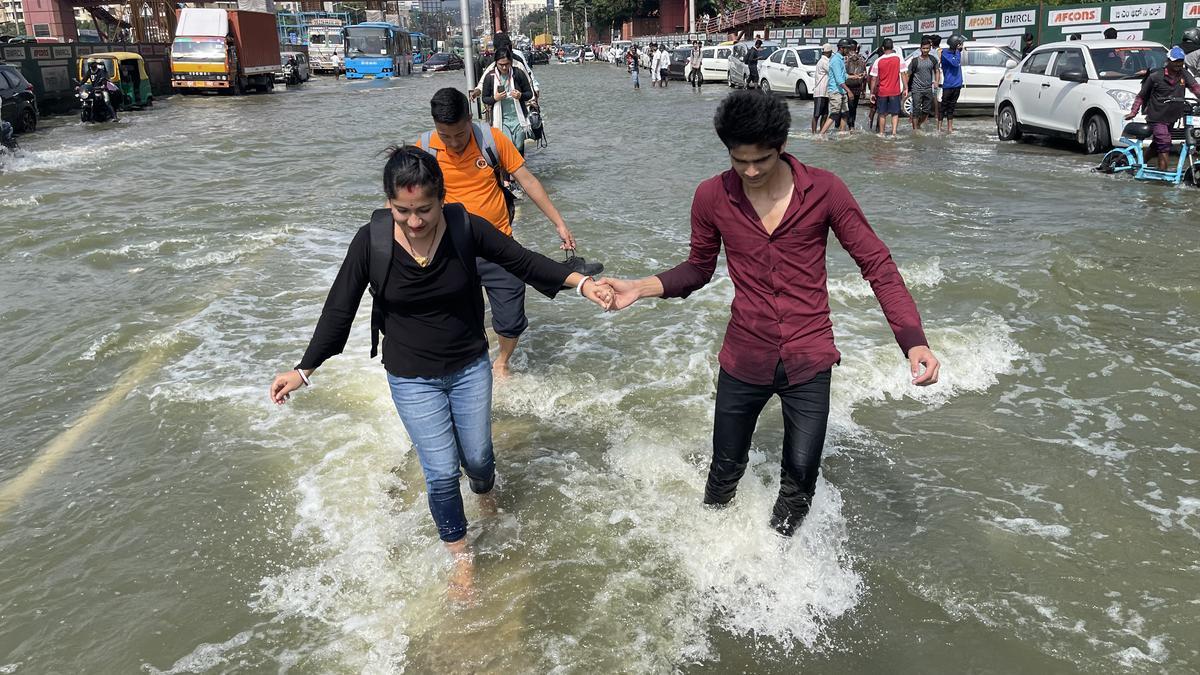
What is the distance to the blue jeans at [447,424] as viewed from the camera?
3264 millimetres

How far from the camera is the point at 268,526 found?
13.5 ft

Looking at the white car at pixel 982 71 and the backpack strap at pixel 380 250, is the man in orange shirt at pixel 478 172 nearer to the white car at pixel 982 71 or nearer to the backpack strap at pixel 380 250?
the backpack strap at pixel 380 250

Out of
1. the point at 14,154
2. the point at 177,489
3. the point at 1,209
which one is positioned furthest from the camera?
the point at 14,154

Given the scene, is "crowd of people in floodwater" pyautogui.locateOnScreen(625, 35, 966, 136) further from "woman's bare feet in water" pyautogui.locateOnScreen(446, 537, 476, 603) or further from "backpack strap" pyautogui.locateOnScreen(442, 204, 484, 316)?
"woman's bare feet in water" pyautogui.locateOnScreen(446, 537, 476, 603)

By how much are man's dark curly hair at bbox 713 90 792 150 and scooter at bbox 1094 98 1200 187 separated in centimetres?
1034

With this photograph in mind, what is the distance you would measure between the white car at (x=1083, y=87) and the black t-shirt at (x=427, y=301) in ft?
40.3

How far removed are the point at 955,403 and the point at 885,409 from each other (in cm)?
45

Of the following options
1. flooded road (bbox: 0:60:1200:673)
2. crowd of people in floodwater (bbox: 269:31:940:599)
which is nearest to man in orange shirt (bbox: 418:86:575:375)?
flooded road (bbox: 0:60:1200:673)

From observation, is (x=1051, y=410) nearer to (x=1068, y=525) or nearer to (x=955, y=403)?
(x=955, y=403)

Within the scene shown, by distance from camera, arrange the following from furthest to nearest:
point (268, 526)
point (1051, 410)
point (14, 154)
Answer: point (14, 154) < point (1051, 410) < point (268, 526)

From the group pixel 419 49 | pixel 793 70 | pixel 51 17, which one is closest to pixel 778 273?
pixel 793 70

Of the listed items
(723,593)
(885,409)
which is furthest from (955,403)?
(723,593)

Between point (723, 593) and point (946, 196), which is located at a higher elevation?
point (946, 196)

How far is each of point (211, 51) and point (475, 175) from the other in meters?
33.7
